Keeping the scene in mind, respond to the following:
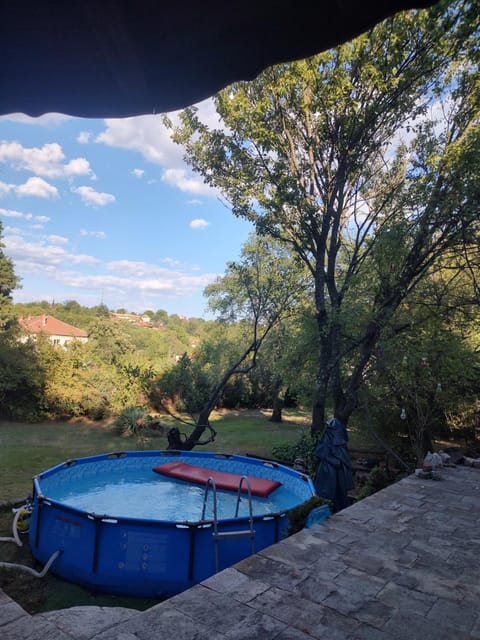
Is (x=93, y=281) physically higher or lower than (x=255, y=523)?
higher

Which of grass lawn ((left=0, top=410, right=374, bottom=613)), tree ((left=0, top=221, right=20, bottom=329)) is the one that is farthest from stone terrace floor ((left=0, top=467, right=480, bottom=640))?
tree ((left=0, top=221, right=20, bottom=329))

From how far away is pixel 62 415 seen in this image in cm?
1548

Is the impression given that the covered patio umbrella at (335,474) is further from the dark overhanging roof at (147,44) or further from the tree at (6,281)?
the tree at (6,281)

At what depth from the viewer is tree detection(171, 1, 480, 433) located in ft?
27.1

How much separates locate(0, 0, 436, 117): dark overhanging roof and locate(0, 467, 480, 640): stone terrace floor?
2630 millimetres

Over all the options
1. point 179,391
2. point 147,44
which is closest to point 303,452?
Answer: point 179,391

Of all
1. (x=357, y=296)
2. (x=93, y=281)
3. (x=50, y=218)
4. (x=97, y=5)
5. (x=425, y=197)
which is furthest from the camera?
(x=93, y=281)

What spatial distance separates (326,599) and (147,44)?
3.21 meters

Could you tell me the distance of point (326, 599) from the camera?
2.69 meters

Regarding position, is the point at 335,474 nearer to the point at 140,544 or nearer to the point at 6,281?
the point at 140,544

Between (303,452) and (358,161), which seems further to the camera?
(303,452)

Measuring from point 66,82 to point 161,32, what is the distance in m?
0.34

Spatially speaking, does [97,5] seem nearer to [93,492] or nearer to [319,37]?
[319,37]

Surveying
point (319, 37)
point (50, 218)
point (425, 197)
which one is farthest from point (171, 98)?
point (50, 218)
